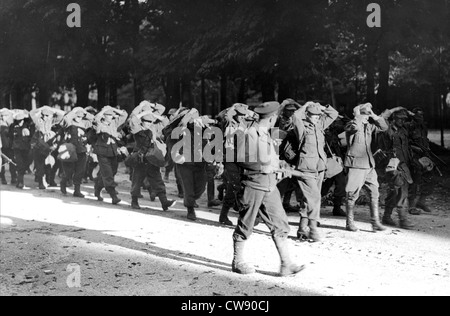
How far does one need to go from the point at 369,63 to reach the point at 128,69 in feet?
37.6

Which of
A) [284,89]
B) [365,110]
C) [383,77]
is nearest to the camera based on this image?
[365,110]

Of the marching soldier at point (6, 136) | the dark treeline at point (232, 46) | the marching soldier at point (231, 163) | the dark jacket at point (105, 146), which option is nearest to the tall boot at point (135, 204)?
the dark jacket at point (105, 146)

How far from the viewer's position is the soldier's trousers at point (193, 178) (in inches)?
441

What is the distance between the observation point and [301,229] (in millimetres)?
9023

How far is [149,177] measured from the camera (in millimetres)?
12461

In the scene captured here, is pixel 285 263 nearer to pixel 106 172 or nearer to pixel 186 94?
Result: pixel 106 172

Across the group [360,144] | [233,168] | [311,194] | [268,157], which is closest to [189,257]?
[268,157]

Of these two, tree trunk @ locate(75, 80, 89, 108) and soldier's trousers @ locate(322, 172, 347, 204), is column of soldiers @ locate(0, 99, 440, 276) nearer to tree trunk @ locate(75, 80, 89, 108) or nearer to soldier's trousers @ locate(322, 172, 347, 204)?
soldier's trousers @ locate(322, 172, 347, 204)

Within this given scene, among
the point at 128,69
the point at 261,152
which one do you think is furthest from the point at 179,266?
the point at 128,69

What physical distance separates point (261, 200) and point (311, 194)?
2158 mm

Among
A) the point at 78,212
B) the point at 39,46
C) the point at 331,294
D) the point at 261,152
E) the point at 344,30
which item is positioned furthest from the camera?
the point at 39,46

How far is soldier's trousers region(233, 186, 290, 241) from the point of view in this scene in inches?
274

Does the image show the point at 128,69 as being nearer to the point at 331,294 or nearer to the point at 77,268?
the point at 77,268

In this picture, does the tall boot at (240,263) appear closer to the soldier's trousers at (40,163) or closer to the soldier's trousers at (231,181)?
the soldier's trousers at (231,181)
